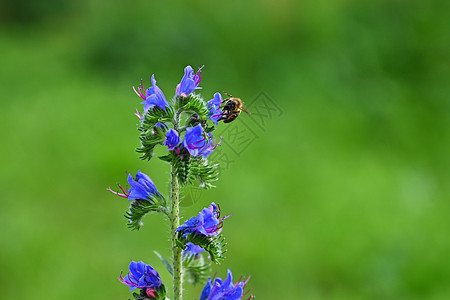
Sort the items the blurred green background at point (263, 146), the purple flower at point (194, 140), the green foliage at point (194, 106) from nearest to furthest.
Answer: the purple flower at point (194, 140) → the green foliage at point (194, 106) → the blurred green background at point (263, 146)

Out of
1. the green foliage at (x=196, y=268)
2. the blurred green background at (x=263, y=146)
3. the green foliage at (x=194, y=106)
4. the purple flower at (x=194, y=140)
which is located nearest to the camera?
the purple flower at (x=194, y=140)

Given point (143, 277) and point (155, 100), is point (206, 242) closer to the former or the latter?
point (143, 277)

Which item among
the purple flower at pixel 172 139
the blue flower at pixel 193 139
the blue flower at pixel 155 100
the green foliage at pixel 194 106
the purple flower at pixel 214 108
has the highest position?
the purple flower at pixel 214 108

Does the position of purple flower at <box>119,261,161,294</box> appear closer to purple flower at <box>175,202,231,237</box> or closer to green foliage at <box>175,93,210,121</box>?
purple flower at <box>175,202,231,237</box>

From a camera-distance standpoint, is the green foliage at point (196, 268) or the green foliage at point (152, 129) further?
the green foliage at point (196, 268)

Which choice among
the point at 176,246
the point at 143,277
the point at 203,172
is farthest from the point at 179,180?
the point at 143,277

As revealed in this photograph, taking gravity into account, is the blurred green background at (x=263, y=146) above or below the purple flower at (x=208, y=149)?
above

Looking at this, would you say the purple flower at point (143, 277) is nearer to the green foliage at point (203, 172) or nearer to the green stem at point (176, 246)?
the green stem at point (176, 246)

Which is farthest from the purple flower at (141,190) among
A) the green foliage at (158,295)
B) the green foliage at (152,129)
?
the green foliage at (158,295)
